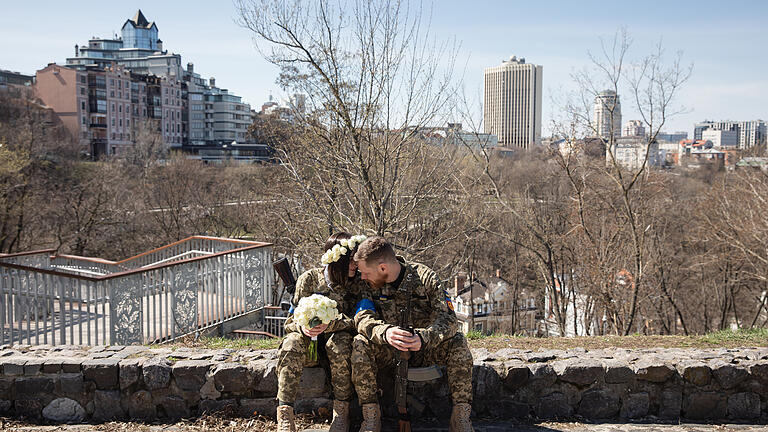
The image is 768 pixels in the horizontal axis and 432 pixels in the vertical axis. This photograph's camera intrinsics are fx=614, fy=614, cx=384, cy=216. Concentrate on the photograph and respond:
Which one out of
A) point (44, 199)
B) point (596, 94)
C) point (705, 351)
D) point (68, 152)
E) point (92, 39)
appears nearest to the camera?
point (705, 351)

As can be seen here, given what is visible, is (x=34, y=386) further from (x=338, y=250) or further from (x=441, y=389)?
(x=441, y=389)

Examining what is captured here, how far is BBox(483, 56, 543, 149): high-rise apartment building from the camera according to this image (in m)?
16.9

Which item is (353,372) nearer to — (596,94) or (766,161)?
(596,94)

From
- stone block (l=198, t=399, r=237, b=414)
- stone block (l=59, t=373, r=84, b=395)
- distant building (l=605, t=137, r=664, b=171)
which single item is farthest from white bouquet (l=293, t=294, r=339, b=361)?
distant building (l=605, t=137, r=664, b=171)

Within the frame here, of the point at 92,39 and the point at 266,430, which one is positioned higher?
the point at 92,39

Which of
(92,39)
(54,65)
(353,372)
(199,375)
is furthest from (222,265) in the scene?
(92,39)

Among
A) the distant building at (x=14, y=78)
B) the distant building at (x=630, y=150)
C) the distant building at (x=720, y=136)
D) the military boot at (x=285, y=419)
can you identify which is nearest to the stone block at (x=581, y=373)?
the military boot at (x=285, y=419)

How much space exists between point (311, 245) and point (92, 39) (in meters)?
147

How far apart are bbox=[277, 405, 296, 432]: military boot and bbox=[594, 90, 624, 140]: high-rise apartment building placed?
15299mm

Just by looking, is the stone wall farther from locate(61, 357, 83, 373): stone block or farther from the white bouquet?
the white bouquet

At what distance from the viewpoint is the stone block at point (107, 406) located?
4.60 meters

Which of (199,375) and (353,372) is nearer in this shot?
(353,372)

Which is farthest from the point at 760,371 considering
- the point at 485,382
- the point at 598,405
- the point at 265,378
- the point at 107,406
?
the point at 107,406

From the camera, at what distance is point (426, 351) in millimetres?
4121
